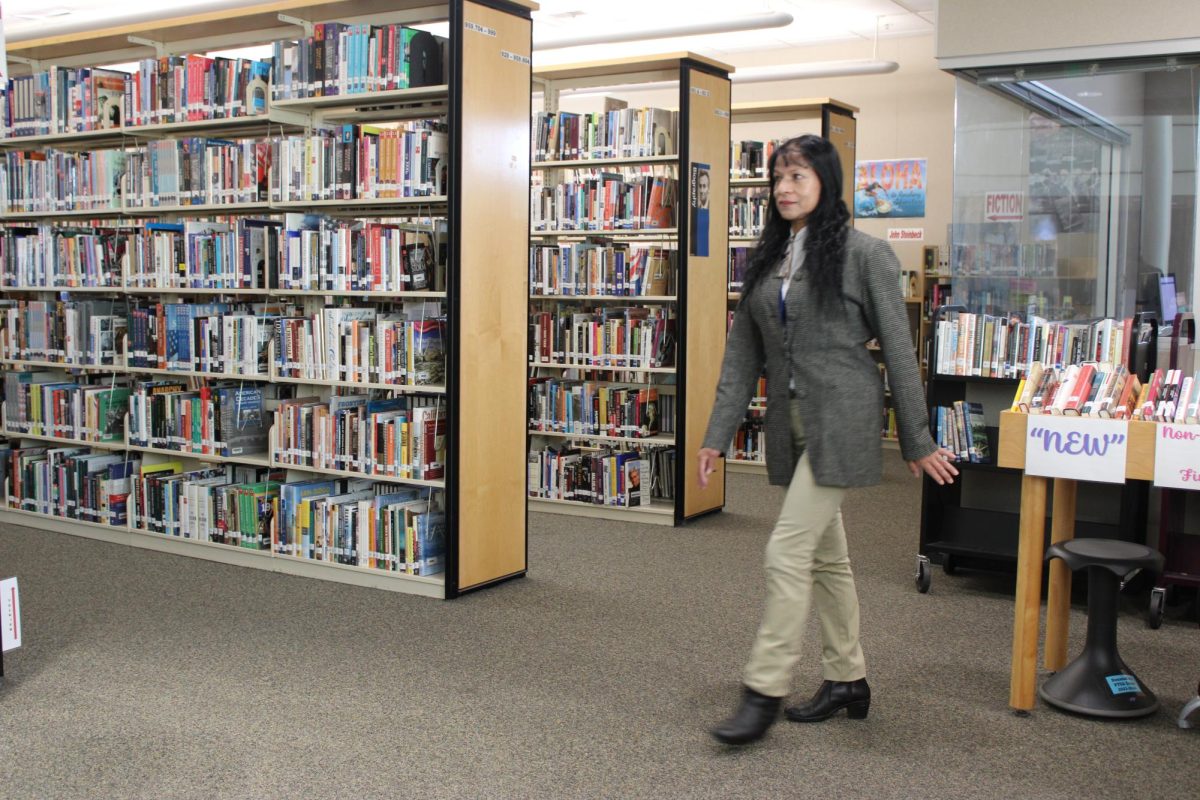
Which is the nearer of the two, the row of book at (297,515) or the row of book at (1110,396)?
the row of book at (1110,396)

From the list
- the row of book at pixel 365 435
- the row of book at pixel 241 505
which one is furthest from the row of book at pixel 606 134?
the row of book at pixel 241 505

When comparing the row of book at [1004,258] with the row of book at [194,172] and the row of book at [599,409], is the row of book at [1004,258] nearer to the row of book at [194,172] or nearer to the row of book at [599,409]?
the row of book at [599,409]

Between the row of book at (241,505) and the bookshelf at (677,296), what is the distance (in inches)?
66.6

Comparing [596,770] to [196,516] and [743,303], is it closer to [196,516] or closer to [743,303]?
[743,303]

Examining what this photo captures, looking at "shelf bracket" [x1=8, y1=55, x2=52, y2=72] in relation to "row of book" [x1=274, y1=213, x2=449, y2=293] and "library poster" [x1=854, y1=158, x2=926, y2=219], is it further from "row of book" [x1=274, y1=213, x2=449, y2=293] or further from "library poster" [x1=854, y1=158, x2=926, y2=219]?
"library poster" [x1=854, y1=158, x2=926, y2=219]

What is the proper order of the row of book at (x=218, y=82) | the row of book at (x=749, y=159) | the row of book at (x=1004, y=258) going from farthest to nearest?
1. the row of book at (x=749, y=159)
2. the row of book at (x=1004, y=258)
3. the row of book at (x=218, y=82)

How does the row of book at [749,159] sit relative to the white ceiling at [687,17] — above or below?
below

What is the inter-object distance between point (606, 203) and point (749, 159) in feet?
6.19

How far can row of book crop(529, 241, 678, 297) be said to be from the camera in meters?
6.68

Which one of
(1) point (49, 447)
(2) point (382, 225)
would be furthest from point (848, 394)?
(1) point (49, 447)

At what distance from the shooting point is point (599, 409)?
671 centimetres

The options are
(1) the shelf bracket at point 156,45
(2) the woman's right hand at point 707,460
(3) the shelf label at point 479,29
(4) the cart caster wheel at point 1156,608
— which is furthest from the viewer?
(1) the shelf bracket at point 156,45

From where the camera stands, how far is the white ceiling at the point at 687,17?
952 centimetres

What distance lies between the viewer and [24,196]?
21.2 feet
